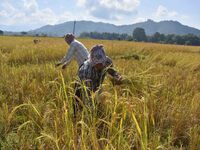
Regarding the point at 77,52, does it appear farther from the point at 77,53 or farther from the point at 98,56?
the point at 98,56

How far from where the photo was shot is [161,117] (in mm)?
4285

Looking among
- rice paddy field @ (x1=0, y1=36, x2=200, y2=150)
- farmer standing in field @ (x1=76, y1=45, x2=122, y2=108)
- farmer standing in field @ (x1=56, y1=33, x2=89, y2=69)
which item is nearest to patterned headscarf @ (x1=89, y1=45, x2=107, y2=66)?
farmer standing in field @ (x1=76, y1=45, x2=122, y2=108)

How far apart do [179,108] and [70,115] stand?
199cm

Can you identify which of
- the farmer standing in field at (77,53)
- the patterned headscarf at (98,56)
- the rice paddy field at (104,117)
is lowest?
the rice paddy field at (104,117)

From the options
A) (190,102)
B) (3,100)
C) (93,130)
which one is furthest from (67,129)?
(190,102)

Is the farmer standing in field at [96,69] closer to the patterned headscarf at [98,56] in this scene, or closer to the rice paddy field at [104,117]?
the patterned headscarf at [98,56]

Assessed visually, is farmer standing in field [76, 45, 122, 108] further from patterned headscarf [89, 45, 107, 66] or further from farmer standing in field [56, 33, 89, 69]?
farmer standing in field [56, 33, 89, 69]

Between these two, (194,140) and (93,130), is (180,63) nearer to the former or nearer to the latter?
(194,140)

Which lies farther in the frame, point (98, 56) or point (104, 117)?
point (98, 56)

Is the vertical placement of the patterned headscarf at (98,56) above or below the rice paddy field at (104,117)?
above

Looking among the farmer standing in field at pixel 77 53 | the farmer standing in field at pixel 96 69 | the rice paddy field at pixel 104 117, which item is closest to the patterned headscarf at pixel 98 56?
the farmer standing in field at pixel 96 69

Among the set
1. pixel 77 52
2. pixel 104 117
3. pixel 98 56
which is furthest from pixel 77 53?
pixel 104 117

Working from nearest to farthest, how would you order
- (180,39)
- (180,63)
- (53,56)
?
(180,63)
(53,56)
(180,39)

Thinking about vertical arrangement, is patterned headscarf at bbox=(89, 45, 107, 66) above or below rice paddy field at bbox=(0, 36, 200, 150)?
above
